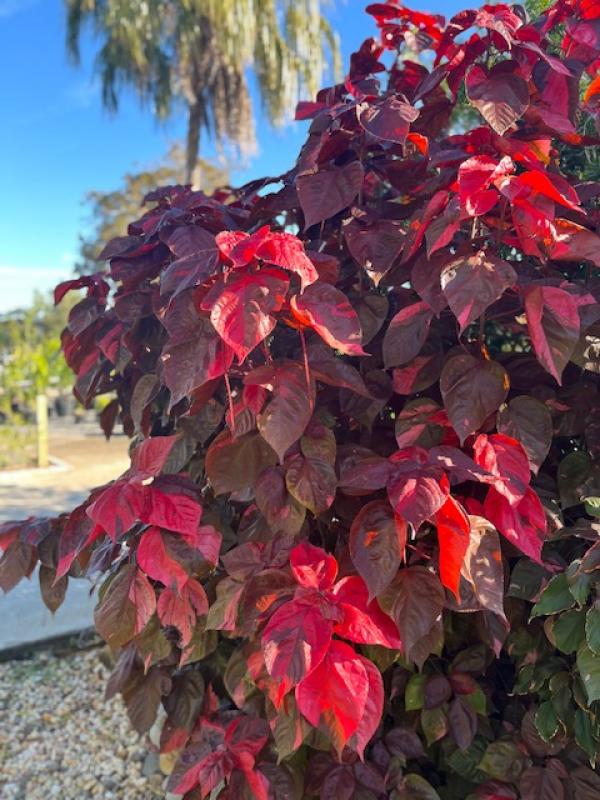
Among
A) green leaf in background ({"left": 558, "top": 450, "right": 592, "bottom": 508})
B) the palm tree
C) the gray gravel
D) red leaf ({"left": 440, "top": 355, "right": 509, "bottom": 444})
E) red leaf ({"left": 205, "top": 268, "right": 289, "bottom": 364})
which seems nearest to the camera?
red leaf ({"left": 205, "top": 268, "right": 289, "bottom": 364})

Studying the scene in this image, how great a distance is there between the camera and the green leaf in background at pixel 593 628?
0.73m

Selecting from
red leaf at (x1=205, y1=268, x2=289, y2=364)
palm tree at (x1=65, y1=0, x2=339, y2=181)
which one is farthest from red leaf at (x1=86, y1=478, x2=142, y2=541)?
palm tree at (x1=65, y1=0, x2=339, y2=181)

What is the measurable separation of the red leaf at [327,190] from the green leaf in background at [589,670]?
61 cm

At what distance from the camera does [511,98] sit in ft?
2.62

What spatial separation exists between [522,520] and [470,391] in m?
0.16

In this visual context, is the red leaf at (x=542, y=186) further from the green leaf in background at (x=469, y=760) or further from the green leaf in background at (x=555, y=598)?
the green leaf in background at (x=469, y=760)

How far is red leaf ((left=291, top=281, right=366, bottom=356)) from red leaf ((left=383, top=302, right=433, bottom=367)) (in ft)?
0.36

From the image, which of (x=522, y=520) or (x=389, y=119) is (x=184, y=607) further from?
(x=389, y=119)

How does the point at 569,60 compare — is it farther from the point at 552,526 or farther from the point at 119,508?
the point at 119,508

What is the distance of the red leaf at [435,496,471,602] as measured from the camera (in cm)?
69

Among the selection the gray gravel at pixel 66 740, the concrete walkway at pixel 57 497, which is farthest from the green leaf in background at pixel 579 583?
the concrete walkway at pixel 57 497

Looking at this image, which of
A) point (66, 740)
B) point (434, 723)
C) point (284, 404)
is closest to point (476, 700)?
point (434, 723)

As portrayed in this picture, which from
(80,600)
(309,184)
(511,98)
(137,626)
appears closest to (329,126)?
(309,184)

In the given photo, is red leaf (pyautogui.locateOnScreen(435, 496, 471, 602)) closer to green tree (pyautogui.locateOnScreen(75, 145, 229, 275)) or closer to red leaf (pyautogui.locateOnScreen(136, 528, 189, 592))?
red leaf (pyautogui.locateOnScreen(136, 528, 189, 592))
